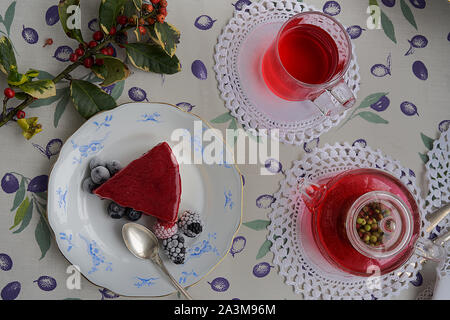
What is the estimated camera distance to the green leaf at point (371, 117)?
0.83 meters

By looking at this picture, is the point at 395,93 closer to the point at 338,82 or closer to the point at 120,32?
the point at 338,82

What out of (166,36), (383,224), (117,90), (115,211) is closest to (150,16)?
(166,36)

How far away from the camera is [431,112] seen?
2.80 feet

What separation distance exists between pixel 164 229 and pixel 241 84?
14.1 inches

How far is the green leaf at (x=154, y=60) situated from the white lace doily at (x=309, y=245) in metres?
0.35

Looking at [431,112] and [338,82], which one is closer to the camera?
[338,82]

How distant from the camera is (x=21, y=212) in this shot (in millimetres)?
761

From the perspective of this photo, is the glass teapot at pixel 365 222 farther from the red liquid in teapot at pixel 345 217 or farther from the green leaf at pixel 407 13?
the green leaf at pixel 407 13

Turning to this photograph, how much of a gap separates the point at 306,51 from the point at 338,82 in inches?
4.2

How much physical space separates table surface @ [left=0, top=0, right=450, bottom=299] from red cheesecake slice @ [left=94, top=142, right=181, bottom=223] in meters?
0.14

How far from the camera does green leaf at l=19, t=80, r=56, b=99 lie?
0.70 metres

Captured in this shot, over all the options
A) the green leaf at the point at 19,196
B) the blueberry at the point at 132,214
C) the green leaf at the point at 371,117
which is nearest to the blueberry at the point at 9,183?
the green leaf at the point at 19,196

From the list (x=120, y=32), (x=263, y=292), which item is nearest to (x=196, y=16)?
(x=120, y=32)
